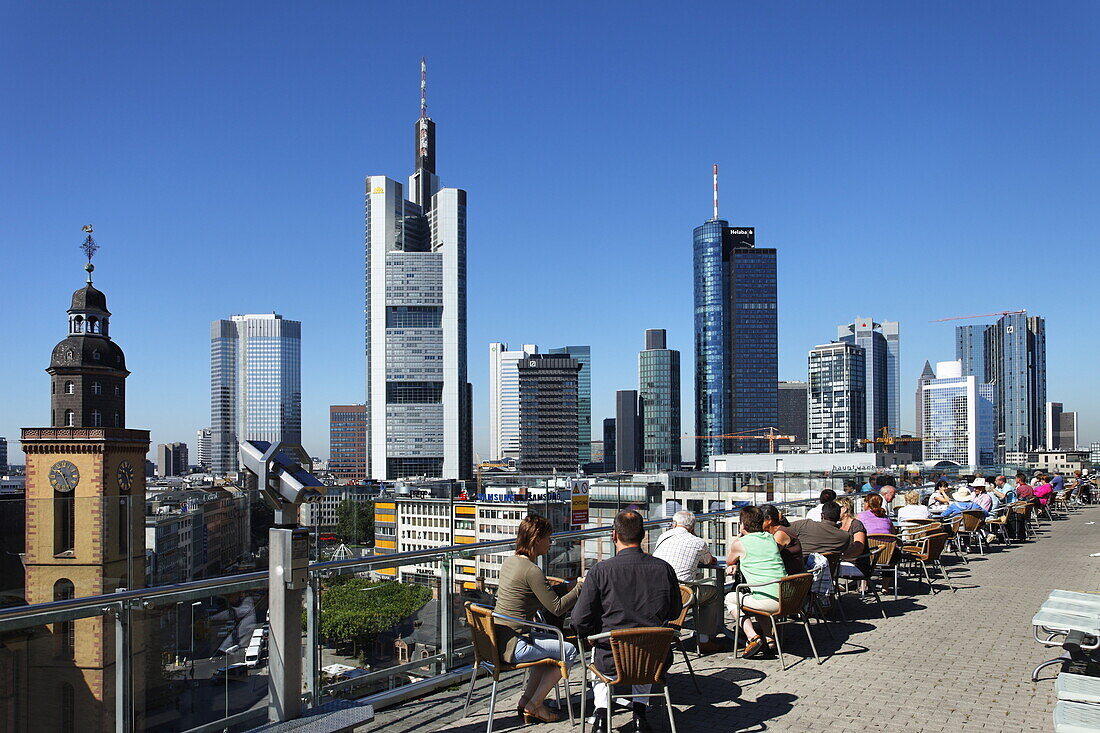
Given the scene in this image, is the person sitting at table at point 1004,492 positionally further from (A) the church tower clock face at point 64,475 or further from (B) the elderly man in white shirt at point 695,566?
(A) the church tower clock face at point 64,475

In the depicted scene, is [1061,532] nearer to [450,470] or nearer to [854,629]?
[854,629]

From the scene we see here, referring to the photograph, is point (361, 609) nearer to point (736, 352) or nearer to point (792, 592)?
point (792, 592)

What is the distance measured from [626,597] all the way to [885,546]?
5066mm

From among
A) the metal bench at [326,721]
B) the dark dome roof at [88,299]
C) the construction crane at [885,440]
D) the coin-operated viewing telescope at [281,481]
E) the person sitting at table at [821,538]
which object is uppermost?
the dark dome roof at [88,299]

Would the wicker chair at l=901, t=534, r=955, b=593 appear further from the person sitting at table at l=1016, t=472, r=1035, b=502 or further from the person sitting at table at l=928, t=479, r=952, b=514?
the person sitting at table at l=1016, t=472, r=1035, b=502

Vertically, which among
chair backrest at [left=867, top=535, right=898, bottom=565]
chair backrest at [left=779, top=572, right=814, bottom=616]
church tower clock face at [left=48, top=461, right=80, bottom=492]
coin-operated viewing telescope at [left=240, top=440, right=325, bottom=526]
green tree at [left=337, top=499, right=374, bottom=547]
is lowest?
church tower clock face at [left=48, top=461, right=80, bottom=492]

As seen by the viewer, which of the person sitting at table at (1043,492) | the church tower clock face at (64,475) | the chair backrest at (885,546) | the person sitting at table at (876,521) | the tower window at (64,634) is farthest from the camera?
the church tower clock face at (64,475)

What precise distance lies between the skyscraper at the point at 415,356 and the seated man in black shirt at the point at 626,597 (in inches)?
6326

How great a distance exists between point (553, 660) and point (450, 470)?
16466 cm

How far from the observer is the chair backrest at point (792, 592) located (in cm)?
625

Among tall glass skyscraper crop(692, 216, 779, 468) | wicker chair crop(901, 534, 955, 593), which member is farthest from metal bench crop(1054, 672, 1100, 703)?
tall glass skyscraper crop(692, 216, 779, 468)

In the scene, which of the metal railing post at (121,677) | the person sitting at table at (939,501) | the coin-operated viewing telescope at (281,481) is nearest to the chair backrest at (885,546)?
the person sitting at table at (939,501)

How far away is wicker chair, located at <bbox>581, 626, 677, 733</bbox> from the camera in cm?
460

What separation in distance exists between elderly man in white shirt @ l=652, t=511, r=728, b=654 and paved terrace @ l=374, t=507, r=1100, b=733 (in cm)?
19
